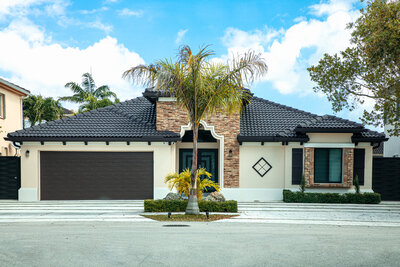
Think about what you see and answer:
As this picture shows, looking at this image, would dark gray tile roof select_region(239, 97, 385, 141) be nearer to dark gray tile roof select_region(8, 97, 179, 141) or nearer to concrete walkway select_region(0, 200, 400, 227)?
concrete walkway select_region(0, 200, 400, 227)

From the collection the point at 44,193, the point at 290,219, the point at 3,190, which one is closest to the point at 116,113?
the point at 44,193

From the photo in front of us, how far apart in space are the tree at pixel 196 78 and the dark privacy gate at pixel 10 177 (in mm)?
8677

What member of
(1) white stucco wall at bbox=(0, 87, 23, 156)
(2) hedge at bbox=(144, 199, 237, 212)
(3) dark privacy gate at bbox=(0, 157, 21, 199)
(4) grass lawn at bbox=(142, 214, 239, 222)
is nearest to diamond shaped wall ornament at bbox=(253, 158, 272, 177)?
(2) hedge at bbox=(144, 199, 237, 212)

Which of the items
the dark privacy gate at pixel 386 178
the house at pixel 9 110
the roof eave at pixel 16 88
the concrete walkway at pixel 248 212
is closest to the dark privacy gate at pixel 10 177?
the concrete walkway at pixel 248 212

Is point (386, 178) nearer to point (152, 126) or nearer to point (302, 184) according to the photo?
point (302, 184)

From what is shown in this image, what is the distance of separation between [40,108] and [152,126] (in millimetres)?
19902

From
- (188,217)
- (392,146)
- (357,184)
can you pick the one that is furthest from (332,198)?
(392,146)

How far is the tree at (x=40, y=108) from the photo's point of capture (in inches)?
1221

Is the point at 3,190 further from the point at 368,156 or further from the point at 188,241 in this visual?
the point at 368,156

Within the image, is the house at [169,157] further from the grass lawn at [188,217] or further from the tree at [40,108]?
the tree at [40,108]

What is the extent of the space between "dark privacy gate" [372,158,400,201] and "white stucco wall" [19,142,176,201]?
35.8 feet

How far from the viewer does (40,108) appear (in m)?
31.1

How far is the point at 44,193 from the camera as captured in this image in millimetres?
15711

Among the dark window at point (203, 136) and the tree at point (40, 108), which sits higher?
the tree at point (40, 108)
